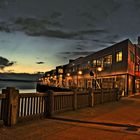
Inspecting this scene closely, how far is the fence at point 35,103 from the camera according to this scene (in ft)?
30.7

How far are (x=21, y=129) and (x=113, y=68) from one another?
32192 millimetres

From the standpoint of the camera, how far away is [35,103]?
1097cm

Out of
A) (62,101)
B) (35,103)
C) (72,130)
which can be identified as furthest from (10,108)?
(62,101)

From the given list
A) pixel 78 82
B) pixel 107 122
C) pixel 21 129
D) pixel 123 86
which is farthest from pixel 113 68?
pixel 21 129

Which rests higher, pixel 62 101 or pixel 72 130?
pixel 62 101

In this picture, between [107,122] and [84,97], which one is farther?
[84,97]

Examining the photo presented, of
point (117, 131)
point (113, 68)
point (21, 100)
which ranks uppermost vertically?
point (113, 68)

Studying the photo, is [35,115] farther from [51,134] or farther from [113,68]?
[113,68]

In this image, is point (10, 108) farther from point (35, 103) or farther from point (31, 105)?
point (35, 103)

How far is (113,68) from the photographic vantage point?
3991 cm

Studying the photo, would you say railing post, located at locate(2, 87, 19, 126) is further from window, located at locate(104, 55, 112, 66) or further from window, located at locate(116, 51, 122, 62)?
window, located at locate(104, 55, 112, 66)

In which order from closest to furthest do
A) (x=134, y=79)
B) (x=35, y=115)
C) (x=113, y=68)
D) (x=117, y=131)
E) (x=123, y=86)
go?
1. (x=117, y=131)
2. (x=35, y=115)
3. (x=123, y=86)
4. (x=113, y=68)
5. (x=134, y=79)

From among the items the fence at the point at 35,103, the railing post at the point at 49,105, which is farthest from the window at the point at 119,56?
the railing post at the point at 49,105

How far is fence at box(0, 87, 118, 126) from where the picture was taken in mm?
9344
